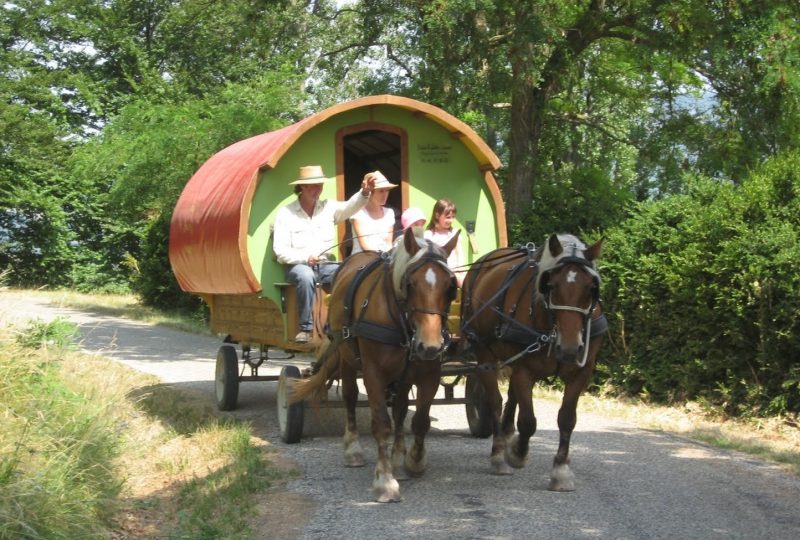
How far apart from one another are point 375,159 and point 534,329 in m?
4.89

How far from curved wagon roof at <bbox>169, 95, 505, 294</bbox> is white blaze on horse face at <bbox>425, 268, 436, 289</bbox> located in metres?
2.89

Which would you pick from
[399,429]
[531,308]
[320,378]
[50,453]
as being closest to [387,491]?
[399,429]

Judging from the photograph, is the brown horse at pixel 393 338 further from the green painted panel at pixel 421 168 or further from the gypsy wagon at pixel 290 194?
the green painted panel at pixel 421 168

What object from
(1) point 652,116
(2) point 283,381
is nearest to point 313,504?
(2) point 283,381

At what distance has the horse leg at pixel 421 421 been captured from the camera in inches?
293

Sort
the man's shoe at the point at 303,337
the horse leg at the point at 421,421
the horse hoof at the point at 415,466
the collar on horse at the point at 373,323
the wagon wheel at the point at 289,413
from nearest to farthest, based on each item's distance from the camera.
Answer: the collar on horse at the point at 373,323 < the horse leg at the point at 421,421 < the horse hoof at the point at 415,466 < the man's shoe at the point at 303,337 < the wagon wheel at the point at 289,413

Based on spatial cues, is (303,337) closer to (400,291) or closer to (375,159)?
(400,291)

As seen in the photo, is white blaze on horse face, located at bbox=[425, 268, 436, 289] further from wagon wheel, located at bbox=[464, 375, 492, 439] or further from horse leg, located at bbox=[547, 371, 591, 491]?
wagon wheel, located at bbox=[464, 375, 492, 439]

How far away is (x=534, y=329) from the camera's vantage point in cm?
736

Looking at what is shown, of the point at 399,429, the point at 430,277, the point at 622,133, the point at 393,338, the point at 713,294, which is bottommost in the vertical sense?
the point at 399,429

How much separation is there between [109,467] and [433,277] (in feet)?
9.78

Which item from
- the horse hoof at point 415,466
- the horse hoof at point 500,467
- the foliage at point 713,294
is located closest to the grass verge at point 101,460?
the horse hoof at point 415,466

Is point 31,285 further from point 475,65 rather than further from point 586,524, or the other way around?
point 586,524

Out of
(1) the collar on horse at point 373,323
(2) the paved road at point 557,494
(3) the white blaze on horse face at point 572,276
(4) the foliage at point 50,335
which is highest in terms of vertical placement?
(3) the white blaze on horse face at point 572,276
